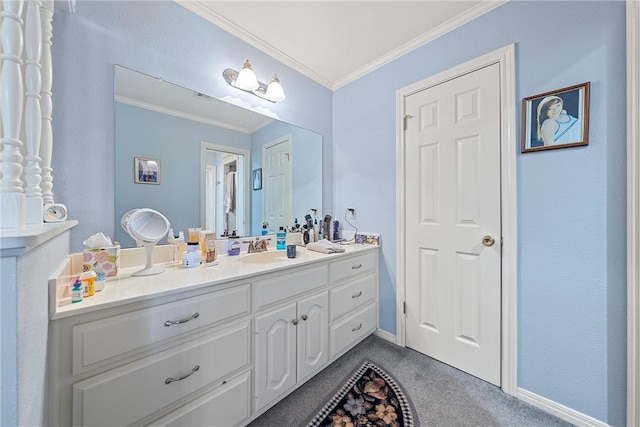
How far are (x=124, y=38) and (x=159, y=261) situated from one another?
1.21 metres

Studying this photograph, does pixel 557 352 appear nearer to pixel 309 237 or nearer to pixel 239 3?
pixel 309 237

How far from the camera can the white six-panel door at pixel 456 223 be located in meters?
1.52

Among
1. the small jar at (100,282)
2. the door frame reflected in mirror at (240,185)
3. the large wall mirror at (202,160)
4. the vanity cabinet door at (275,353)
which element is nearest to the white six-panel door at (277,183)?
the large wall mirror at (202,160)

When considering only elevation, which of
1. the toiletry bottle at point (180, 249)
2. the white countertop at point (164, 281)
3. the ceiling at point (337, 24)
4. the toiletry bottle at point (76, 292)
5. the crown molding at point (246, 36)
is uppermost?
the ceiling at point (337, 24)

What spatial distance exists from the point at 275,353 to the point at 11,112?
4.42ft

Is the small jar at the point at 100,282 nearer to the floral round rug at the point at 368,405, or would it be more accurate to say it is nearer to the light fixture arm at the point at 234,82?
the floral round rug at the point at 368,405

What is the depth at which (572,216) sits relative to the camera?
125 centimetres

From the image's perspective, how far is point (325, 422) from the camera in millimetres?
1261

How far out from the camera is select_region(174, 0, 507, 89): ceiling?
151cm

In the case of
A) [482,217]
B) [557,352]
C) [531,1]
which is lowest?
[557,352]

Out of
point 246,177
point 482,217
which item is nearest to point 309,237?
point 246,177

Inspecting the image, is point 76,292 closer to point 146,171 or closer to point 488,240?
point 146,171

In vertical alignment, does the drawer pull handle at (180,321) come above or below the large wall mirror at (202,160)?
below

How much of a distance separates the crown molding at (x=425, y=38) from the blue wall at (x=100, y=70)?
127 cm
